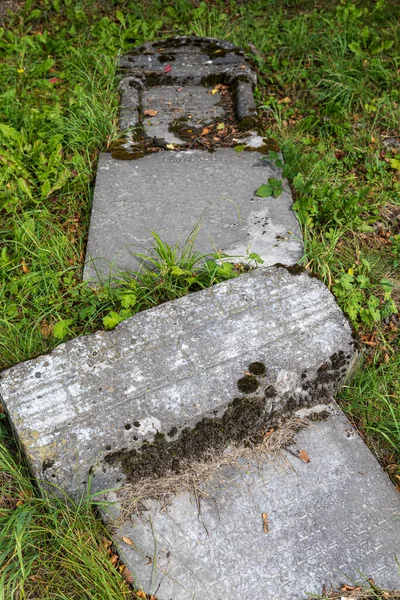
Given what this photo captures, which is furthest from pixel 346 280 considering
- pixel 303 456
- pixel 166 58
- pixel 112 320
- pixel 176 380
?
pixel 166 58

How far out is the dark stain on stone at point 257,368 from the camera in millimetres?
2174

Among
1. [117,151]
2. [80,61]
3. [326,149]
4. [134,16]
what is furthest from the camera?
[134,16]

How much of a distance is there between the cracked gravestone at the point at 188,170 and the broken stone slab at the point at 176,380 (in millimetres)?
451

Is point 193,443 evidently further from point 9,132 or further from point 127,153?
point 9,132

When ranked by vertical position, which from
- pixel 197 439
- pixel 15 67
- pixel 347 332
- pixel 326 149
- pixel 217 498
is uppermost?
pixel 15 67

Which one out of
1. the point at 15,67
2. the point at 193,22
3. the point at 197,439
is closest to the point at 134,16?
the point at 193,22

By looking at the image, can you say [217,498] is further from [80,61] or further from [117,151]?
[80,61]

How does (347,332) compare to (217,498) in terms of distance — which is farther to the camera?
(347,332)

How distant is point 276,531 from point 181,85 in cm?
325

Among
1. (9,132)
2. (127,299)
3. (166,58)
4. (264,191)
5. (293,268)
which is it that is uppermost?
(166,58)

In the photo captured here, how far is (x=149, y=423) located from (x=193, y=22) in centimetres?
382

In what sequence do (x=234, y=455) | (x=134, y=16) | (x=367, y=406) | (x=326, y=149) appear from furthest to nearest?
(x=134, y=16) < (x=326, y=149) < (x=367, y=406) < (x=234, y=455)

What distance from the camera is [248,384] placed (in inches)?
84.5

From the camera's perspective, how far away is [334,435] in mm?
2287
